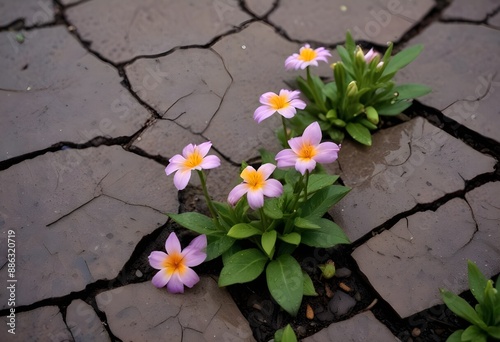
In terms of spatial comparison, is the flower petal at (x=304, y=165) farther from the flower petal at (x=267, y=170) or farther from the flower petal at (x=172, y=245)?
the flower petal at (x=172, y=245)

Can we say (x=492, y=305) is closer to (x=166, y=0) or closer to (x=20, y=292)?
(x=20, y=292)

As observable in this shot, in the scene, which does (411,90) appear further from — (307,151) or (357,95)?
(307,151)

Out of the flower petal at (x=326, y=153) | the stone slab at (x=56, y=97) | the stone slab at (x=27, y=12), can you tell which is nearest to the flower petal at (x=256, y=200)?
the flower petal at (x=326, y=153)

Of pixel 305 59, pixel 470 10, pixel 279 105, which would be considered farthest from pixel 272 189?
pixel 470 10

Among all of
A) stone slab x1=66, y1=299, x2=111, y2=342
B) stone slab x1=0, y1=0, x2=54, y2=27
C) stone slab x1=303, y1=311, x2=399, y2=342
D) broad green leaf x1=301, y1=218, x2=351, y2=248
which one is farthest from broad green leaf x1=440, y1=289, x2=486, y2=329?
stone slab x1=0, y1=0, x2=54, y2=27

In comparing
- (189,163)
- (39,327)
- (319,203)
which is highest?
(189,163)

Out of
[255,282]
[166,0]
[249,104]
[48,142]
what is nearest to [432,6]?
[249,104]
